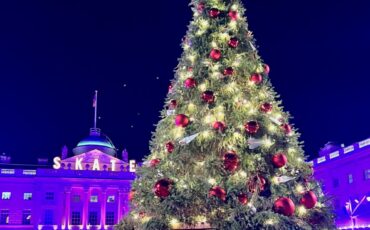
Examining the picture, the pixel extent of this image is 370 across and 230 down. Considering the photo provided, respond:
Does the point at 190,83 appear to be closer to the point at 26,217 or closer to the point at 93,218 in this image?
the point at 93,218

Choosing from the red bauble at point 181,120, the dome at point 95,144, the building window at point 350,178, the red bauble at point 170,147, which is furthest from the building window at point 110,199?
the red bauble at point 181,120

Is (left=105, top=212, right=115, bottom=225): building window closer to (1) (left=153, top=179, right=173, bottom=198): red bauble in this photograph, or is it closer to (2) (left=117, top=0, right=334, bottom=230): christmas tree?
(2) (left=117, top=0, right=334, bottom=230): christmas tree

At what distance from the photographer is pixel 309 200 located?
27.5 ft

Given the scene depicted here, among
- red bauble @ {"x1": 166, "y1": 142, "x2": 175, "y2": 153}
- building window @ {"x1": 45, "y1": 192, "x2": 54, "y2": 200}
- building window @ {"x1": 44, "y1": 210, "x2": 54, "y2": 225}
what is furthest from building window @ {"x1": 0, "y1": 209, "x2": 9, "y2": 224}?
red bauble @ {"x1": 166, "y1": 142, "x2": 175, "y2": 153}

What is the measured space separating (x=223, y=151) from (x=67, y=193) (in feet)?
189

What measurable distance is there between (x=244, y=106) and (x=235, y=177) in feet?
5.06

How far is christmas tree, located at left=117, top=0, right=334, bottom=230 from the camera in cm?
837

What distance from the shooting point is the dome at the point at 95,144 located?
68.1 metres

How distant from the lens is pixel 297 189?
8820 millimetres

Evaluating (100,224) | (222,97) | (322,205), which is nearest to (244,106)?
(222,97)

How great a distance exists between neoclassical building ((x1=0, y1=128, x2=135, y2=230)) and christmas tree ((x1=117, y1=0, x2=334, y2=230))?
2202 inches

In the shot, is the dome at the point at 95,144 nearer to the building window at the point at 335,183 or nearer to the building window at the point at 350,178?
the building window at the point at 335,183

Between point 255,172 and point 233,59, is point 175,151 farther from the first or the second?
point 233,59

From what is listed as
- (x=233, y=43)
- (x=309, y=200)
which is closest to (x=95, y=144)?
(x=233, y=43)
